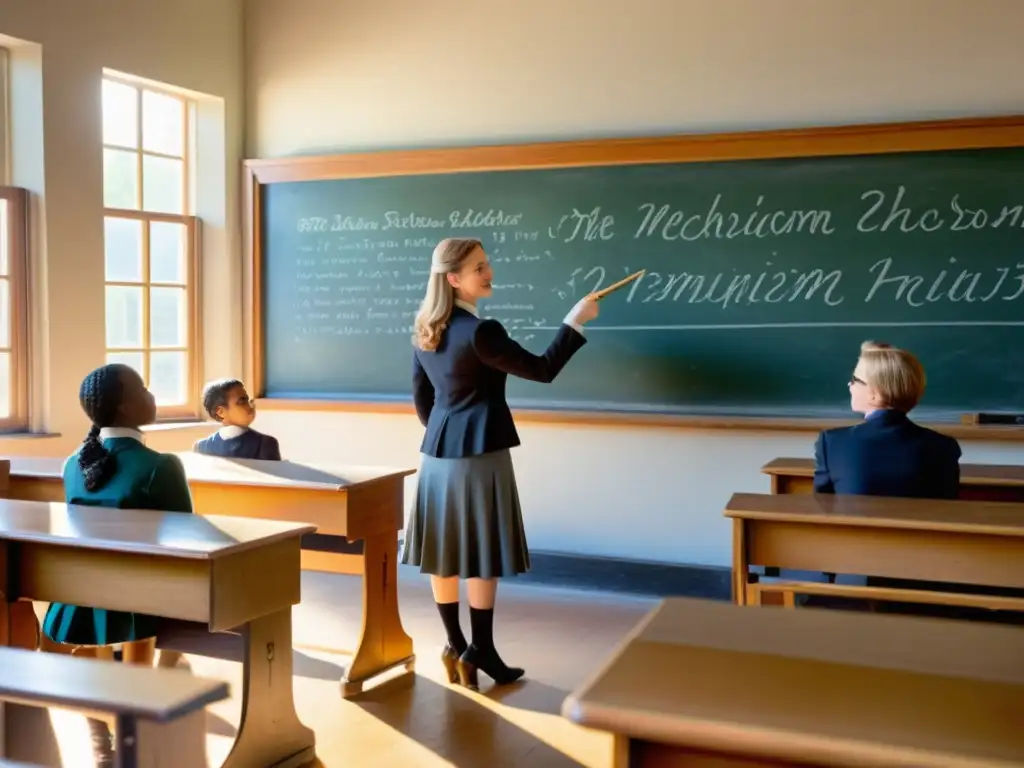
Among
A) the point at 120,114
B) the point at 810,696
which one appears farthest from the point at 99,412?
the point at 120,114

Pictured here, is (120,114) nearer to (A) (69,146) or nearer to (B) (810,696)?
(A) (69,146)

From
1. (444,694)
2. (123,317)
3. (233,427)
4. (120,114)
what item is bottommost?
(444,694)

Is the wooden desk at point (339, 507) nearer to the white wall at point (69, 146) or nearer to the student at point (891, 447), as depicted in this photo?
the white wall at point (69, 146)

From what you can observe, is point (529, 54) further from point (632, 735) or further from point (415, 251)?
point (632, 735)

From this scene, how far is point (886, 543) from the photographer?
2666 mm

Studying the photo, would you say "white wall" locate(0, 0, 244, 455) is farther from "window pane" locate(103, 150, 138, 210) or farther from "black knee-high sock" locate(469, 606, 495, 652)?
"black knee-high sock" locate(469, 606, 495, 652)

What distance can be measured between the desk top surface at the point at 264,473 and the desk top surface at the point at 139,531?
0.62m

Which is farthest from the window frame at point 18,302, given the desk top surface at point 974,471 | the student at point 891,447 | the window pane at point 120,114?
the student at point 891,447

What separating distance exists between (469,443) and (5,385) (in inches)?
93.6

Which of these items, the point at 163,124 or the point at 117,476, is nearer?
the point at 117,476

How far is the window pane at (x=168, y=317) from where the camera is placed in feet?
17.1

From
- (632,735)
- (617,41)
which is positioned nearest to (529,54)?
(617,41)

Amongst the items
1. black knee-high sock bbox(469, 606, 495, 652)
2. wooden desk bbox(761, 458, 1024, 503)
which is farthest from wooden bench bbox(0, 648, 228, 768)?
wooden desk bbox(761, 458, 1024, 503)

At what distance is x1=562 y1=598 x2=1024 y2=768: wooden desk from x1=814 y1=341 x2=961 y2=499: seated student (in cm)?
141
